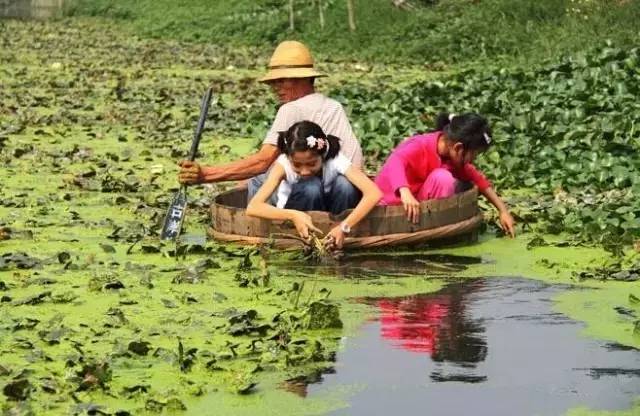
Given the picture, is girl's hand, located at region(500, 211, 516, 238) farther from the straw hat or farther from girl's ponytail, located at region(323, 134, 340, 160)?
the straw hat

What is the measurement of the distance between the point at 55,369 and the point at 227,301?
159cm

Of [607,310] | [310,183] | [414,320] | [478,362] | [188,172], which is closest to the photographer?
[478,362]

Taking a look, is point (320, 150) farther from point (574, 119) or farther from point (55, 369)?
point (574, 119)

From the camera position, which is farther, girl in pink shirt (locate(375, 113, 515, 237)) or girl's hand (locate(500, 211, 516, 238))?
girl's hand (locate(500, 211, 516, 238))

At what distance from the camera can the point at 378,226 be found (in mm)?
9016

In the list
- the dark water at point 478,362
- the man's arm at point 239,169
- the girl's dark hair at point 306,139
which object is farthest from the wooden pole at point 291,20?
the dark water at point 478,362

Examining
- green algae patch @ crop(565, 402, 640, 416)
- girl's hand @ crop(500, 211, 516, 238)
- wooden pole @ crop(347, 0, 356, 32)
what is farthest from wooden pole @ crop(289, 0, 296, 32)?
green algae patch @ crop(565, 402, 640, 416)

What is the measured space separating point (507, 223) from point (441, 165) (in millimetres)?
555

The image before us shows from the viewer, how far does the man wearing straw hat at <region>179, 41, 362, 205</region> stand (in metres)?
9.24

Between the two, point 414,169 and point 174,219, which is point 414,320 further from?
point 174,219

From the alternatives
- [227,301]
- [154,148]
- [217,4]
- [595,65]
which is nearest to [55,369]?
[227,301]

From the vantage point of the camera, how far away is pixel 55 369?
6254mm

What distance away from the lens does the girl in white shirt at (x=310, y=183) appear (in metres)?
8.81

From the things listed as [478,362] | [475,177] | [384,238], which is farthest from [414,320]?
[475,177]
